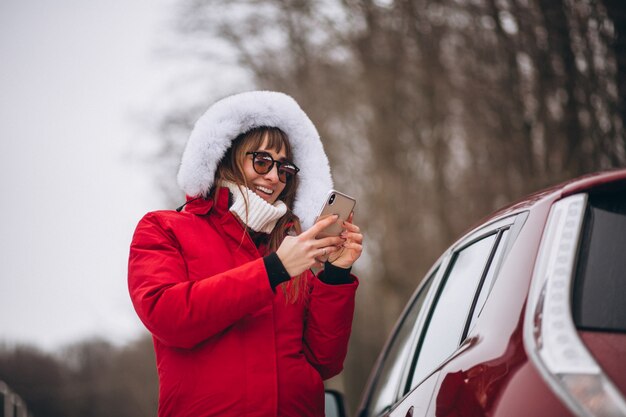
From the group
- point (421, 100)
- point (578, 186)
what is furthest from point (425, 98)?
point (578, 186)

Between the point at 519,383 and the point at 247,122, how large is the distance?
1821mm

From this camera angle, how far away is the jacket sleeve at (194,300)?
2547mm

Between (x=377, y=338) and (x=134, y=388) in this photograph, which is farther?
(x=134, y=388)

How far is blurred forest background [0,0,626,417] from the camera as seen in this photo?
825 centimetres

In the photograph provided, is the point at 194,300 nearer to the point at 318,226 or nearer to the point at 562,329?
the point at 318,226

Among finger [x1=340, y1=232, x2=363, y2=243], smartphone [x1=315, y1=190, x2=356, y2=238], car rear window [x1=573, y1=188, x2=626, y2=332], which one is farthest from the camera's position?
→ finger [x1=340, y1=232, x2=363, y2=243]

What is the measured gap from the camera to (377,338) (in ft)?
81.6

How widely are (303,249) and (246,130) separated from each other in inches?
29.8

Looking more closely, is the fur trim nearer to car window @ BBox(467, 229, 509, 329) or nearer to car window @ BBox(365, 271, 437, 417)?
car window @ BBox(365, 271, 437, 417)

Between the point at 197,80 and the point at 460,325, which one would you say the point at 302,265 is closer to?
the point at 460,325

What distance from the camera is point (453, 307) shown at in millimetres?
2859

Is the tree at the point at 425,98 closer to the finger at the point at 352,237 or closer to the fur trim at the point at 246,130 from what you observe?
the fur trim at the point at 246,130

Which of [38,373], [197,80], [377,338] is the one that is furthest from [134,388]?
[197,80]

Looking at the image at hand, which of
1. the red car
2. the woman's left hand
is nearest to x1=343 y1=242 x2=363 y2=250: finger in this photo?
the woman's left hand
